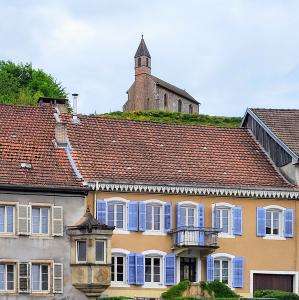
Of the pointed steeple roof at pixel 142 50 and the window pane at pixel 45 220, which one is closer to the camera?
the window pane at pixel 45 220

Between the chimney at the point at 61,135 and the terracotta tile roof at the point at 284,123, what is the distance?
12423mm

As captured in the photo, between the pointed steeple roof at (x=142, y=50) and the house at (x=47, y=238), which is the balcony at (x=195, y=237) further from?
the pointed steeple roof at (x=142, y=50)

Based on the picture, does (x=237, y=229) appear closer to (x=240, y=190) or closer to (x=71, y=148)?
(x=240, y=190)

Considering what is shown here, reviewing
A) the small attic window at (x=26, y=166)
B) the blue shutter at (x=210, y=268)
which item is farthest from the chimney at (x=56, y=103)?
the blue shutter at (x=210, y=268)

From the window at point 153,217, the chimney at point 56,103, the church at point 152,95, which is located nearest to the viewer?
the window at point 153,217

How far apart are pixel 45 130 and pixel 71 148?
2.11 meters

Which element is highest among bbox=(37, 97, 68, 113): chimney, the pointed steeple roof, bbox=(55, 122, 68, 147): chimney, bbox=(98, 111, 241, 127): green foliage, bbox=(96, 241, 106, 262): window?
the pointed steeple roof

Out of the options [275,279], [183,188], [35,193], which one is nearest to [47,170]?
[35,193]

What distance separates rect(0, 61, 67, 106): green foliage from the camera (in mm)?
110812

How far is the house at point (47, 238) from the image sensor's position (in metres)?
59.8

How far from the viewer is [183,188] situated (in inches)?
2501

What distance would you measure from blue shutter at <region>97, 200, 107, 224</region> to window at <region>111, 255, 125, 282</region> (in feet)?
6.60

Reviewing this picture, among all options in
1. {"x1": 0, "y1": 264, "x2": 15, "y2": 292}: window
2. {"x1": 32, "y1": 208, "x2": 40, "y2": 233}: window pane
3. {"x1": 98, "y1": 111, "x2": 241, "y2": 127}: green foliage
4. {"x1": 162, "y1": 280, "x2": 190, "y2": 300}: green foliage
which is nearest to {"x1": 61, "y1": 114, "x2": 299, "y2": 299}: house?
{"x1": 162, "y1": 280, "x2": 190, "y2": 300}: green foliage

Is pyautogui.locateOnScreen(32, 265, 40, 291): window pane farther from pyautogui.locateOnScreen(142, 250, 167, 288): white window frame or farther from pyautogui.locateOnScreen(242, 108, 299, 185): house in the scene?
pyautogui.locateOnScreen(242, 108, 299, 185): house
